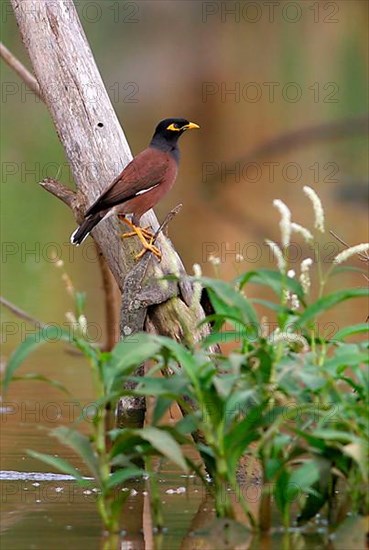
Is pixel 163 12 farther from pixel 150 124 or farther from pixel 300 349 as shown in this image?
pixel 300 349

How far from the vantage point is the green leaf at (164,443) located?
4.05 meters

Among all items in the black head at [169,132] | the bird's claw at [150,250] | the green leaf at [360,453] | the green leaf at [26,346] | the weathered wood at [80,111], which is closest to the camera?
the green leaf at [360,453]

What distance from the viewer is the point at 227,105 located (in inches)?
643

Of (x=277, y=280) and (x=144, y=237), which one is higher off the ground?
(x=144, y=237)

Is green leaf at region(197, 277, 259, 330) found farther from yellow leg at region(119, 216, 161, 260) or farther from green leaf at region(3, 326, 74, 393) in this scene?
yellow leg at region(119, 216, 161, 260)

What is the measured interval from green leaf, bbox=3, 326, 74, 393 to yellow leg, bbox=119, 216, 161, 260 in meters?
1.46

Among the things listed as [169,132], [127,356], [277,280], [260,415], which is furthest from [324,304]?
[169,132]

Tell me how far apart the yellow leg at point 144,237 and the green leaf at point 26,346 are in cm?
146

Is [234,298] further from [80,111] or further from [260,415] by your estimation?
[80,111]

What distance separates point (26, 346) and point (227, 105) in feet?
40.7

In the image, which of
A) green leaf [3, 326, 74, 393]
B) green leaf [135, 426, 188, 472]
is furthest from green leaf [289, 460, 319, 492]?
green leaf [3, 326, 74, 393]

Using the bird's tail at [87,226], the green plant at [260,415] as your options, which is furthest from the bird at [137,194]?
the green plant at [260,415]

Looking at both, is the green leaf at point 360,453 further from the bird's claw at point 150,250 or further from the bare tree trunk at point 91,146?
the bird's claw at point 150,250

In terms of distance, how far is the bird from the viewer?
576 centimetres
